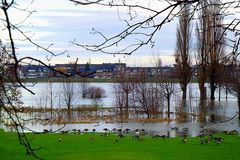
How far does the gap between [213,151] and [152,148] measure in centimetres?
176

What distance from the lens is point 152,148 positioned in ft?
46.4

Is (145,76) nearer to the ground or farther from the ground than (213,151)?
farther from the ground

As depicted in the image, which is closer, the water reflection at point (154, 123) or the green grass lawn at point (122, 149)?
the green grass lawn at point (122, 149)

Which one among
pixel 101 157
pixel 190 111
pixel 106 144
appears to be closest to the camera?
pixel 101 157

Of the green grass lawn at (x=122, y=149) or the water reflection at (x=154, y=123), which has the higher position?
the water reflection at (x=154, y=123)

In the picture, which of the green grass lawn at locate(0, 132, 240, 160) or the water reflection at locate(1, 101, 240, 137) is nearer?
the green grass lawn at locate(0, 132, 240, 160)

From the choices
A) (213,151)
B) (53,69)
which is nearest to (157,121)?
(213,151)

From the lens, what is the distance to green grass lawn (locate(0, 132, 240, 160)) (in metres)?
12.5

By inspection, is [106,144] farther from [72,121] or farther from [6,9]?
[6,9]

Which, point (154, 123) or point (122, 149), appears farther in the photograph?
point (154, 123)

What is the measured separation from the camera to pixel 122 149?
45.5 feet

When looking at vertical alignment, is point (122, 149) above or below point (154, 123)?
below

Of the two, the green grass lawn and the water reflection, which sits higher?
the water reflection

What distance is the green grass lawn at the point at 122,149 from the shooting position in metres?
12.5
